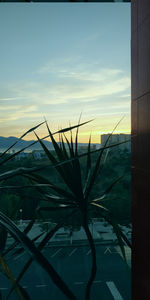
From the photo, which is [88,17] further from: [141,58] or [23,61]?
[141,58]

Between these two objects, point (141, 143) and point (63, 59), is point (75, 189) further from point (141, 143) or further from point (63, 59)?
point (63, 59)

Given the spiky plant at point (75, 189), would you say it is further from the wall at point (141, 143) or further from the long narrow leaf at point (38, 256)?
the long narrow leaf at point (38, 256)

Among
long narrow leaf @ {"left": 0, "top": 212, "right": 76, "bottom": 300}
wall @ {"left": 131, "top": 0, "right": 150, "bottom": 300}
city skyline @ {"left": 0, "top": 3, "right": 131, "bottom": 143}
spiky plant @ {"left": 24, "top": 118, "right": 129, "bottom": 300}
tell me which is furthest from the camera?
city skyline @ {"left": 0, "top": 3, "right": 131, "bottom": 143}

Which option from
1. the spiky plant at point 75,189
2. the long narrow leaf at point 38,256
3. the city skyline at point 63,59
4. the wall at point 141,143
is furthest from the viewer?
the city skyline at point 63,59

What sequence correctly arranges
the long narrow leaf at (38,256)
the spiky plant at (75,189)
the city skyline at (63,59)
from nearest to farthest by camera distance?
the long narrow leaf at (38,256) < the spiky plant at (75,189) < the city skyline at (63,59)

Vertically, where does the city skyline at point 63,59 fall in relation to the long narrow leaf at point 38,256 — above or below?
above

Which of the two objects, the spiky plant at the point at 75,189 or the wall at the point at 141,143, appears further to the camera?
the spiky plant at the point at 75,189

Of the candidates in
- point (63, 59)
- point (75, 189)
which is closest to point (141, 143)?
point (75, 189)

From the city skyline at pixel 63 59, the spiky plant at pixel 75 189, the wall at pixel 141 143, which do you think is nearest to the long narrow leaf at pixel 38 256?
the wall at pixel 141 143

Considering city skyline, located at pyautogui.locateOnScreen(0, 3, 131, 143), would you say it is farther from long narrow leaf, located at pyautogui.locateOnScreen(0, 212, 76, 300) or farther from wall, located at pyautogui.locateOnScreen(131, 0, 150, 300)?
long narrow leaf, located at pyautogui.locateOnScreen(0, 212, 76, 300)

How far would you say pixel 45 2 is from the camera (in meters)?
2.28

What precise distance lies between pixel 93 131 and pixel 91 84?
2.16 m

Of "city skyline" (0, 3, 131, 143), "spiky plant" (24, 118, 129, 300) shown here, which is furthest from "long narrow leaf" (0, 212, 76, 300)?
"city skyline" (0, 3, 131, 143)

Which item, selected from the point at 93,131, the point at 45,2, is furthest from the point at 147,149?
the point at 45,2
